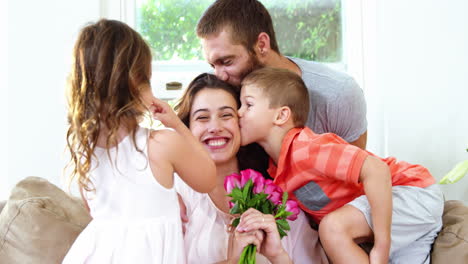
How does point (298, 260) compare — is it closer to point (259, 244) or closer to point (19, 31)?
point (259, 244)

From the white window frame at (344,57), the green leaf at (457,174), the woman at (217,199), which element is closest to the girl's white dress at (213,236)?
the woman at (217,199)

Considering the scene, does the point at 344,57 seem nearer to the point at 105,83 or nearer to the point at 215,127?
the point at 215,127

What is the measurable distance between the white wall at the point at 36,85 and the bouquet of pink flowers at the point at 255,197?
5.21 feet

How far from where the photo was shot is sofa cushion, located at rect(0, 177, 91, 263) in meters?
1.87

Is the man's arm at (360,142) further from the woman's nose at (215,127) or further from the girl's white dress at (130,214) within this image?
the girl's white dress at (130,214)

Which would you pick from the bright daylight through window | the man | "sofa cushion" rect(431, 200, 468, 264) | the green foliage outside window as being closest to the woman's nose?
the man

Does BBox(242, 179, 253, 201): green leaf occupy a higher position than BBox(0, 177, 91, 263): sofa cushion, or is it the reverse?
BBox(242, 179, 253, 201): green leaf

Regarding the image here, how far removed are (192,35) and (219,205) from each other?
168cm

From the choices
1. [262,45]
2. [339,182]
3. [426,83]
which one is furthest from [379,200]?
[426,83]

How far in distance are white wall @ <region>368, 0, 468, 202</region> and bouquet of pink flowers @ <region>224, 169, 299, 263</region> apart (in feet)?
5.39

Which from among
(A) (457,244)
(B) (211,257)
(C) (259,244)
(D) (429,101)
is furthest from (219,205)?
(D) (429,101)

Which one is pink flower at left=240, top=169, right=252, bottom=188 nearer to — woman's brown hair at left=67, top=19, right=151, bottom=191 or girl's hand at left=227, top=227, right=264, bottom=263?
girl's hand at left=227, top=227, right=264, bottom=263

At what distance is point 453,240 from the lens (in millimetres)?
1795

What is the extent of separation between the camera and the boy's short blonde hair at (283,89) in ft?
6.27
